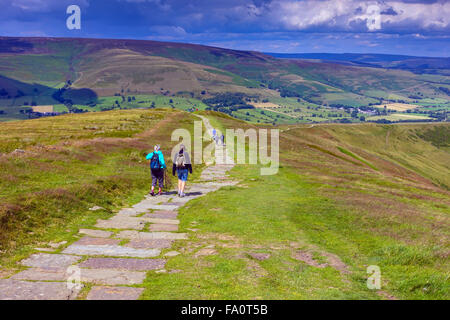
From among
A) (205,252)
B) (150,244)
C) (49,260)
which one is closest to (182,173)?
(150,244)

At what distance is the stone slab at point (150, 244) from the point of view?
51.9 feet

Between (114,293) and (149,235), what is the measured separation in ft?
22.8

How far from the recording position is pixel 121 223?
773 inches

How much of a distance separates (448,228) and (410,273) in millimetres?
11181

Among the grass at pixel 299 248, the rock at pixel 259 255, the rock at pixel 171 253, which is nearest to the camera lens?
the grass at pixel 299 248

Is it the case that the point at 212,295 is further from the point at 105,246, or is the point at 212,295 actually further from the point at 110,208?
the point at 110,208

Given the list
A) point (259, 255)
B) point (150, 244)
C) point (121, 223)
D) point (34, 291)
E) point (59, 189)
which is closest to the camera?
point (34, 291)

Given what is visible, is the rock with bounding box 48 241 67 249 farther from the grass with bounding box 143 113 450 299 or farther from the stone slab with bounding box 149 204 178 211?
the stone slab with bounding box 149 204 178 211

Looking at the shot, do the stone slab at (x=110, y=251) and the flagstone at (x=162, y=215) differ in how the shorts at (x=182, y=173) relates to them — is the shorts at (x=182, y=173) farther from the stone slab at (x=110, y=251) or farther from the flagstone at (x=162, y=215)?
the stone slab at (x=110, y=251)

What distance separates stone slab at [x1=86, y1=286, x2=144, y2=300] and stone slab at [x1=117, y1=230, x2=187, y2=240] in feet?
19.9

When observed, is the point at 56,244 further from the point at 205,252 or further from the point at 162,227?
the point at 205,252

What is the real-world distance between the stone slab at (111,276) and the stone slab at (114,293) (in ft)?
1.72

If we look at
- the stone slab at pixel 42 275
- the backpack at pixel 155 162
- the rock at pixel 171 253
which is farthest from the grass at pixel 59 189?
the rock at pixel 171 253
